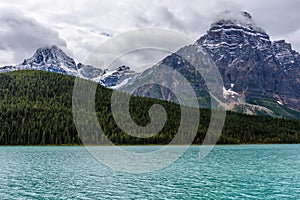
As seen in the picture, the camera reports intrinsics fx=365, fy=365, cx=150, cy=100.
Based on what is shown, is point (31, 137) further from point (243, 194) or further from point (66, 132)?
point (243, 194)

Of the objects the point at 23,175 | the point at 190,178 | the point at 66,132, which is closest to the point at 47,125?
the point at 66,132

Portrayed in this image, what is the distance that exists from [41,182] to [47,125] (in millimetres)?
146414

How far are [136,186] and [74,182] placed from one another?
10018 mm

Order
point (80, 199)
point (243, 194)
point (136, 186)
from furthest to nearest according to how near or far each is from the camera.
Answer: point (136, 186)
point (243, 194)
point (80, 199)

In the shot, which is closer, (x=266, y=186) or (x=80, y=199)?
(x=80, y=199)

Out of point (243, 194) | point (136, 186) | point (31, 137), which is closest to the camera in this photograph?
point (243, 194)

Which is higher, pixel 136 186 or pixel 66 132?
pixel 66 132

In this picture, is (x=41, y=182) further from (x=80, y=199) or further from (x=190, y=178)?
(x=190, y=178)

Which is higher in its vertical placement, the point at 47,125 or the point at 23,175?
the point at 47,125

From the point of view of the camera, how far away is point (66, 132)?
19362 cm

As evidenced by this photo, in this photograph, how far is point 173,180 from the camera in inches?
2208

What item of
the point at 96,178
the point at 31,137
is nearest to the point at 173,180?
the point at 96,178

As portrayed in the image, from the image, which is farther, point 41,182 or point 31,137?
point 31,137

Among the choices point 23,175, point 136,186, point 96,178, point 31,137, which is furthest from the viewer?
point 31,137
